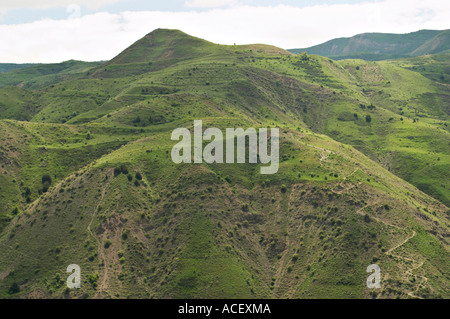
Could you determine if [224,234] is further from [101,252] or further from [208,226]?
[101,252]

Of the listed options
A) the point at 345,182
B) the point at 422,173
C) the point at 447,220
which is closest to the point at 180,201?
the point at 345,182

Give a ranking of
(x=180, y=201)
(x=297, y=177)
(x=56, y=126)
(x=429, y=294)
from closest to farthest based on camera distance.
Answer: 1. (x=429, y=294)
2. (x=180, y=201)
3. (x=297, y=177)
4. (x=56, y=126)

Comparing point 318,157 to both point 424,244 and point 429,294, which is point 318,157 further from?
point 429,294

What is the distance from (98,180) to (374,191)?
80384mm

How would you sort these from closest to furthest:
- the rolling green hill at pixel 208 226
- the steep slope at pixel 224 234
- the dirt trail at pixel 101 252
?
the dirt trail at pixel 101 252
the steep slope at pixel 224 234
the rolling green hill at pixel 208 226

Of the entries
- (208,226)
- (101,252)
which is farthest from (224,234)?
(101,252)

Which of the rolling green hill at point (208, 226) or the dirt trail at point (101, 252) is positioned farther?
the rolling green hill at point (208, 226)

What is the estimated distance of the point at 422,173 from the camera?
585 ft

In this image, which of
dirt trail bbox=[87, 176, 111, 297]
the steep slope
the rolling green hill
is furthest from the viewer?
the rolling green hill

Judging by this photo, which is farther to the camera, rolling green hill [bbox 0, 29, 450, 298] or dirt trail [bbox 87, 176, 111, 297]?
rolling green hill [bbox 0, 29, 450, 298]

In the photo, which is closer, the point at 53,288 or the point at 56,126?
the point at 53,288

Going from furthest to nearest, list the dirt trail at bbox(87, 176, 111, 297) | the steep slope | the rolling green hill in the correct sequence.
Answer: the rolling green hill → the steep slope → the dirt trail at bbox(87, 176, 111, 297)

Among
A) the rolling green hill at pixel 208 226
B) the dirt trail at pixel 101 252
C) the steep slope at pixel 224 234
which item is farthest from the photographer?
the rolling green hill at pixel 208 226

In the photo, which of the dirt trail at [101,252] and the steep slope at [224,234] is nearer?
the dirt trail at [101,252]
